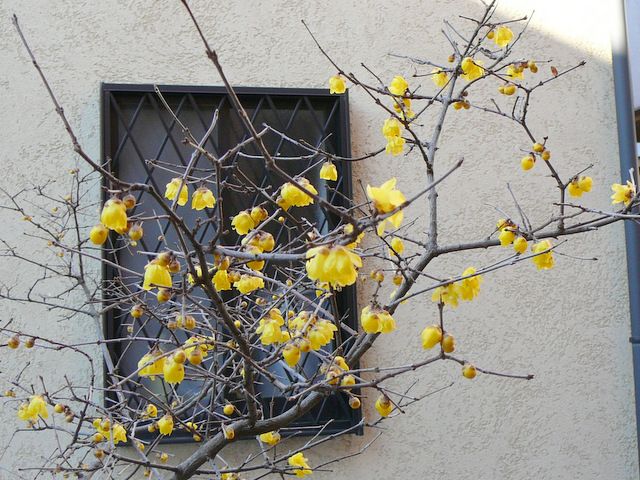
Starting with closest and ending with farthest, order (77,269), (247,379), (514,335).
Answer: (247,379), (77,269), (514,335)

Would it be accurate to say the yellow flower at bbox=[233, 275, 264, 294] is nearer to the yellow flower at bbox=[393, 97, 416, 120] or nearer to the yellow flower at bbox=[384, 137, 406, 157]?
the yellow flower at bbox=[384, 137, 406, 157]

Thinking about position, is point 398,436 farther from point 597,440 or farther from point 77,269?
point 77,269

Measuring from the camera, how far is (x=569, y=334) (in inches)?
186

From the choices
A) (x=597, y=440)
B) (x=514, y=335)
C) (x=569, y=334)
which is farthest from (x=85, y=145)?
(x=597, y=440)

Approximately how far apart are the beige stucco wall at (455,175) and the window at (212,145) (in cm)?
13

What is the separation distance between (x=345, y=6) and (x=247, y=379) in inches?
118

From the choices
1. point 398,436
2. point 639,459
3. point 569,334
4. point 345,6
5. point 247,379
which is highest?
point 345,6

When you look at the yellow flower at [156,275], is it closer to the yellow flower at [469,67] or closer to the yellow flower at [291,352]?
the yellow flower at [291,352]

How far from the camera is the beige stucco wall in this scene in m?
4.35

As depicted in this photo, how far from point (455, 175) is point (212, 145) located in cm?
151

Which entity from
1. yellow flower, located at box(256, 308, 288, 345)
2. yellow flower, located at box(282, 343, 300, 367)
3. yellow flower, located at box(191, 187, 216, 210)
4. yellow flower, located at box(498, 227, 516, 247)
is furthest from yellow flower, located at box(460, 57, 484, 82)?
yellow flower, located at box(282, 343, 300, 367)

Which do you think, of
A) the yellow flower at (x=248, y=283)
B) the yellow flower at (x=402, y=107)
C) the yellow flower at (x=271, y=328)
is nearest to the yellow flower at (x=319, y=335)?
the yellow flower at (x=271, y=328)

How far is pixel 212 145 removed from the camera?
446 centimetres

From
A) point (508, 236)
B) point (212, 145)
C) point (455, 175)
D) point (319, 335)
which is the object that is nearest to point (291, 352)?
point (319, 335)
